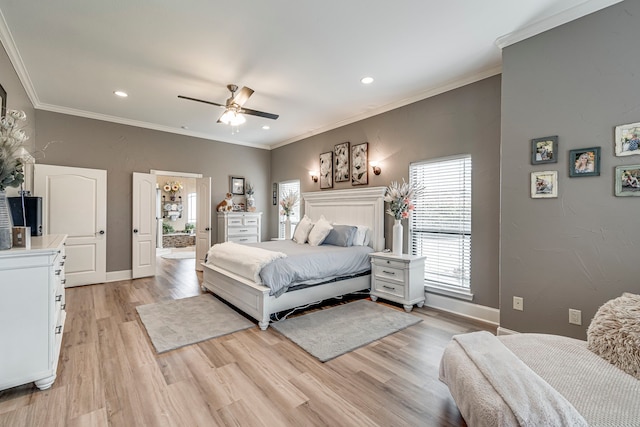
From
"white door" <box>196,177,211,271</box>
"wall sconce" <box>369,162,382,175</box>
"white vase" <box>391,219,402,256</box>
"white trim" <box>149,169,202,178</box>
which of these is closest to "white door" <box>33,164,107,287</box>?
"white trim" <box>149,169,202,178</box>

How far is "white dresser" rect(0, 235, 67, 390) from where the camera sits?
1896 millimetres

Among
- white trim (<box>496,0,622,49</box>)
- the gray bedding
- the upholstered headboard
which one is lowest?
the gray bedding

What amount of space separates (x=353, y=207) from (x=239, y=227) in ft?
8.70

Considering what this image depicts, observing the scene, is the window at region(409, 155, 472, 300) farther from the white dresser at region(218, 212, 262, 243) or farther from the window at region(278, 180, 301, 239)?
the white dresser at region(218, 212, 262, 243)

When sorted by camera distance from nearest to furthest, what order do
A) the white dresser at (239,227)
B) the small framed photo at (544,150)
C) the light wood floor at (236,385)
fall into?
the light wood floor at (236,385) < the small framed photo at (544,150) < the white dresser at (239,227)

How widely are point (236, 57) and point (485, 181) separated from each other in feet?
10.3

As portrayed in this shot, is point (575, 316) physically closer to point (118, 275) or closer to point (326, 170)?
point (326, 170)

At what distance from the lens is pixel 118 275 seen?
17.1 feet

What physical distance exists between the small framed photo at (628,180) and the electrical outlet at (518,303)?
1.16 m

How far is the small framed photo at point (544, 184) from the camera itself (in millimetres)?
2510

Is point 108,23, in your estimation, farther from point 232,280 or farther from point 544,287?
point 544,287

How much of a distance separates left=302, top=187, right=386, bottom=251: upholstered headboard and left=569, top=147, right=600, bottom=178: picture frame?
7.63 ft

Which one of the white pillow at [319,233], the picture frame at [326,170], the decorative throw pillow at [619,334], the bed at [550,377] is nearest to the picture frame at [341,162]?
the picture frame at [326,170]

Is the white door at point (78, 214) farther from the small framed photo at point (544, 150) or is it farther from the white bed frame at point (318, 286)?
the small framed photo at point (544, 150)
